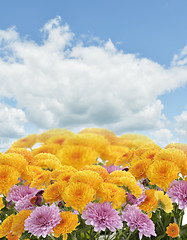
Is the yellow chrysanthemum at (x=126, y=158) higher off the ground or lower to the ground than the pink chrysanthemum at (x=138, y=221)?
higher

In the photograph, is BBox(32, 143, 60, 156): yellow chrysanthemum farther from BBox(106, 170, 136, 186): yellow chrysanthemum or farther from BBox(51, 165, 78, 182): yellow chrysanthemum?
BBox(106, 170, 136, 186): yellow chrysanthemum

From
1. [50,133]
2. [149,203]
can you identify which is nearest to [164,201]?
[149,203]

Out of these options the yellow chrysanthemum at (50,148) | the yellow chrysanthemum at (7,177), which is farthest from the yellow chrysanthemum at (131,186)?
the yellow chrysanthemum at (50,148)

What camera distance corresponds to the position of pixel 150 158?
1.62 meters

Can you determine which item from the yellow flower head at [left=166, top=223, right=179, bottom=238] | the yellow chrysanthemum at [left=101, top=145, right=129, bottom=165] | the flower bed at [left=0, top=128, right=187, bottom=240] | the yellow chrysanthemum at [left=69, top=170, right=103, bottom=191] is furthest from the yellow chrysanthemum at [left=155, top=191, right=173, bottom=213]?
the yellow chrysanthemum at [left=101, top=145, right=129, bottom=165]

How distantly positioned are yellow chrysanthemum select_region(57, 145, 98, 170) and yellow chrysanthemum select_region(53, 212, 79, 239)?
0.54 m

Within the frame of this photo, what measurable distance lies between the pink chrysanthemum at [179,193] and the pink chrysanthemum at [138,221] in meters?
0.23

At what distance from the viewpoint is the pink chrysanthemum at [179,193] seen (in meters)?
1.38

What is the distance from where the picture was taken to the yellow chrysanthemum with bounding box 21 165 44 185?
1.46 m

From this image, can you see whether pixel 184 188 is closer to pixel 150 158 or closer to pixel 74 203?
pixel 150 158

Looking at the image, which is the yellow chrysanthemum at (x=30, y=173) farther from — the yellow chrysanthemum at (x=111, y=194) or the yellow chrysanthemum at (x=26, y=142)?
the yellow chrysanthemum at (x=26, y=142)

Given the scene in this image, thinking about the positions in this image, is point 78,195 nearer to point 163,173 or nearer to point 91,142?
point 163,173

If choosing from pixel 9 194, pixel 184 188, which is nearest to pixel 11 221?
pixel 9 194

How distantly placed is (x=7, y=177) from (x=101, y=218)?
0.55 metres
